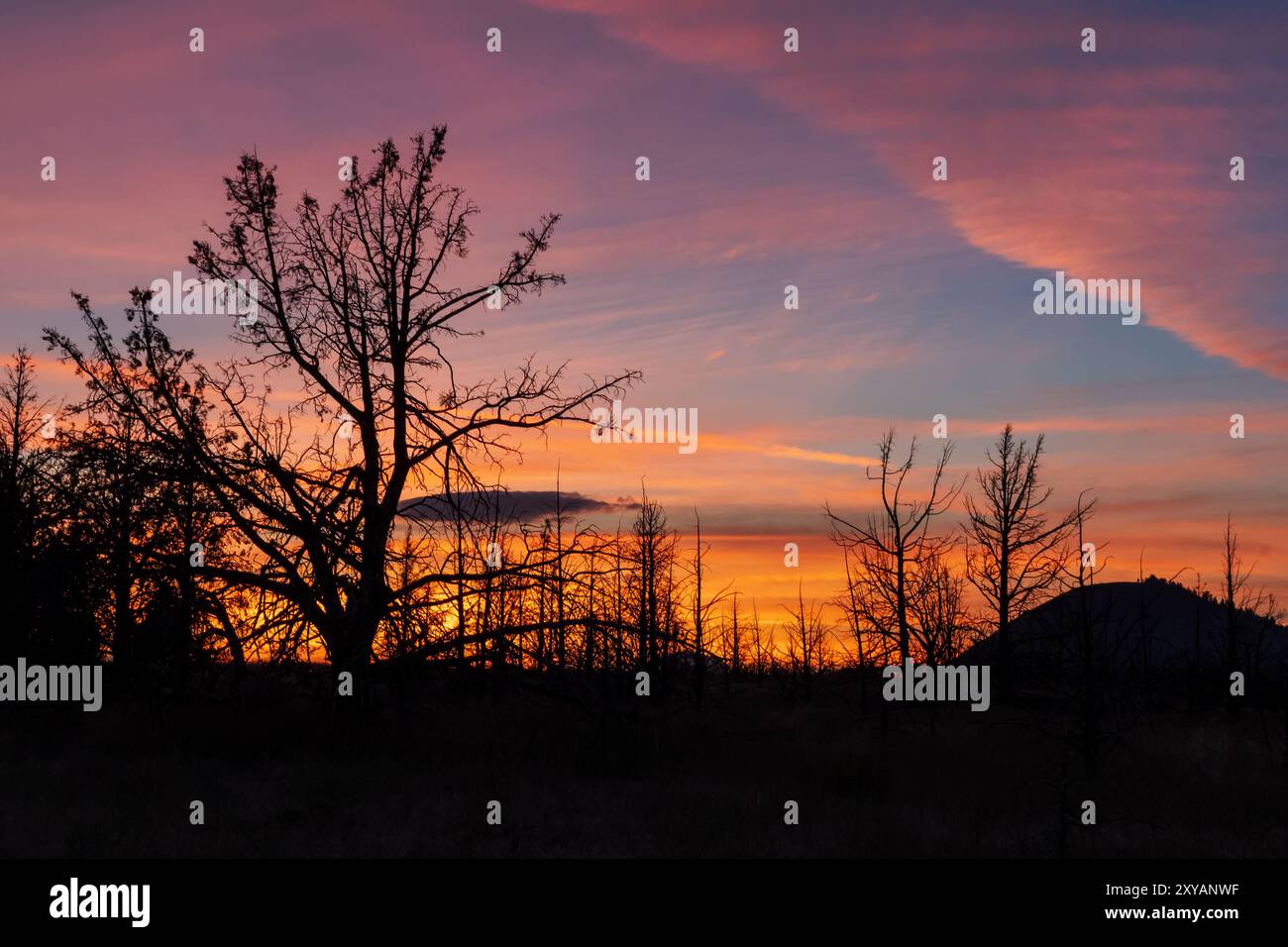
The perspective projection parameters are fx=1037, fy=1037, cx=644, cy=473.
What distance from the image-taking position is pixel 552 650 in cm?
1972

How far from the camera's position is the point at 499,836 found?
14.1 meters

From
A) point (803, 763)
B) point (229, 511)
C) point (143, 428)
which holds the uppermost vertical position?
point (143, 428)

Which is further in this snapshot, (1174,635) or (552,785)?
(1174,635)

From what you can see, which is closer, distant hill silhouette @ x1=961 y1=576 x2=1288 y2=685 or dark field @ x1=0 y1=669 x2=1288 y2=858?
dark field @ x1=0 y1=669 x2=1288 y2=858

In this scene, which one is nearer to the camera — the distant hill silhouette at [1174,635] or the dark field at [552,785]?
the dark field at [552,785]

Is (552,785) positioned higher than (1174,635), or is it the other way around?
(552,785)

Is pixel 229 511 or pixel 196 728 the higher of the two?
pixel 229 511

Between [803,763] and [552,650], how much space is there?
18.4ft
